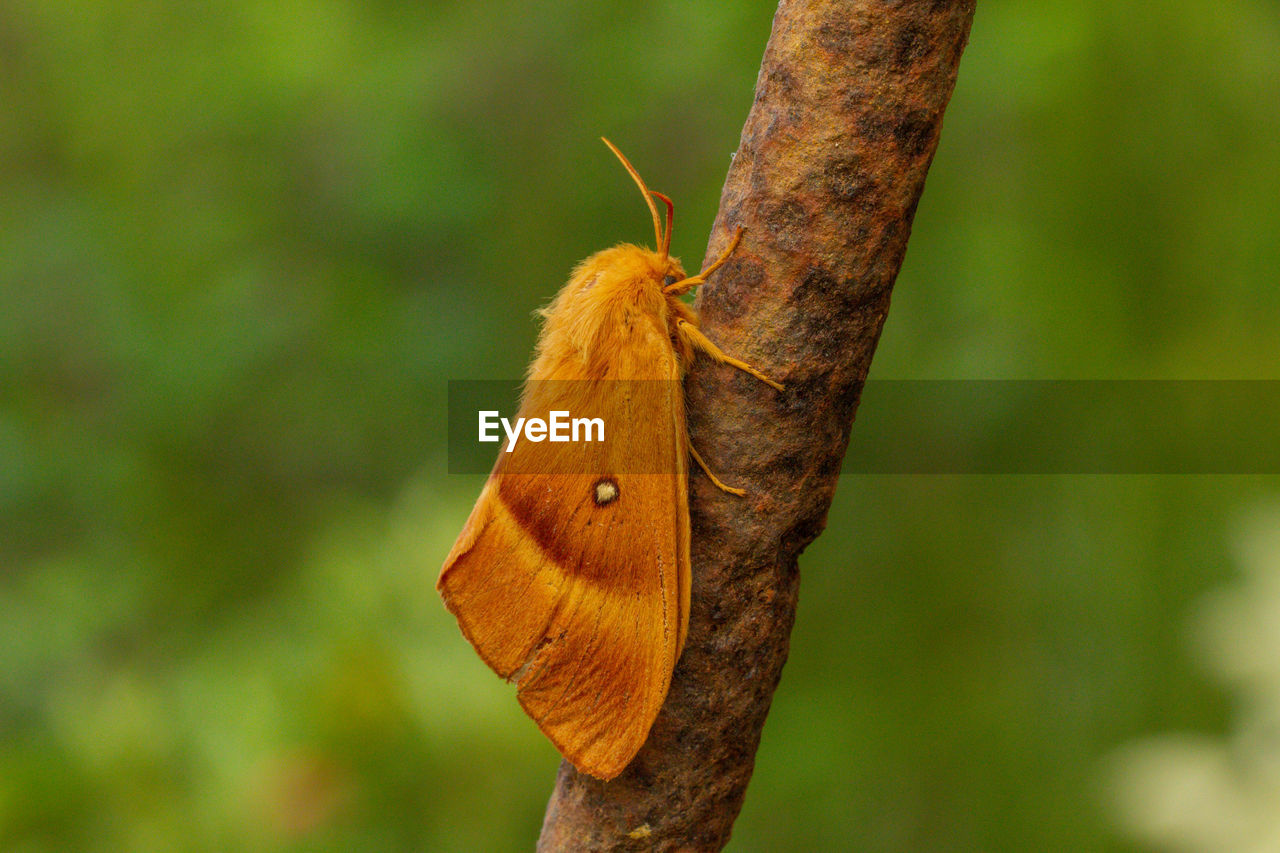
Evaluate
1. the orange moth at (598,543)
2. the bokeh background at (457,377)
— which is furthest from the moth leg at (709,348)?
the bokeh background at (457,377)

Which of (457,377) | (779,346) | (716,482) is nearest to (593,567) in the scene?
(716,482)

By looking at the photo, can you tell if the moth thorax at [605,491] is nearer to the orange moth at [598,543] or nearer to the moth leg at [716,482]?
the orange moth at [598,543]

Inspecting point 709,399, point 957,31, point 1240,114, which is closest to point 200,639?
point 709,399

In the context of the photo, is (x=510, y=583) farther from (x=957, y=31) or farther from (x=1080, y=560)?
(x=1080, y=560)

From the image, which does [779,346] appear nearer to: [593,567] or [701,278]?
[701,278]

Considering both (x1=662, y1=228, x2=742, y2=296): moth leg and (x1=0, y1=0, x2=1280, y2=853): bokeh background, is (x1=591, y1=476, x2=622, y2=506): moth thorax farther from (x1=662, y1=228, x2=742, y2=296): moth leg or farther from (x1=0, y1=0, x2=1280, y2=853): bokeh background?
(x1=0, y1=0, x2=1280, y2=853): bokeh background

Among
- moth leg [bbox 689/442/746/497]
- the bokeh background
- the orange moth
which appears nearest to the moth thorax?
the orange moth
